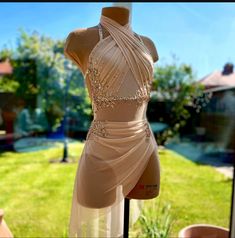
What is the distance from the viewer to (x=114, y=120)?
1.12 m

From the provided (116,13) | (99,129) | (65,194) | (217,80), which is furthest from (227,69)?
(65,194)

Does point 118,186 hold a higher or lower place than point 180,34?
lower

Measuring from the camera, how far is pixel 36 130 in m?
2.62

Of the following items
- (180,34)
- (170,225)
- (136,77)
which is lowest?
(170,225)

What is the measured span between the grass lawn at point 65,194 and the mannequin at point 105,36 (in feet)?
2.55

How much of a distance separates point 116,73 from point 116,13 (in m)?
0.25

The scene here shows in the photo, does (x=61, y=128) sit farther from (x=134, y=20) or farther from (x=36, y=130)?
(x=134, y=20)

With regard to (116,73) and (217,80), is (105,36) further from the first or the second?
(217,80)

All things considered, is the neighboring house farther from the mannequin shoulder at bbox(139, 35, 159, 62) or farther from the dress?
the dress

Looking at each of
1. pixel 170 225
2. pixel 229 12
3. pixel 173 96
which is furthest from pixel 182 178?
pixel 229 12

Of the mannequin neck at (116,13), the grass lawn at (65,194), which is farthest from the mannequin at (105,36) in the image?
the grass lawn at (65,194)

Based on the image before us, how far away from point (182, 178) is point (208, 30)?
113 cm

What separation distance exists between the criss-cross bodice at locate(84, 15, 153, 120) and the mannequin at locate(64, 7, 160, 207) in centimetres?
2

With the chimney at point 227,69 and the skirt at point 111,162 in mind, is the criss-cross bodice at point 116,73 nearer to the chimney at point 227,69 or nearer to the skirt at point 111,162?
the skirt at point 111,162
